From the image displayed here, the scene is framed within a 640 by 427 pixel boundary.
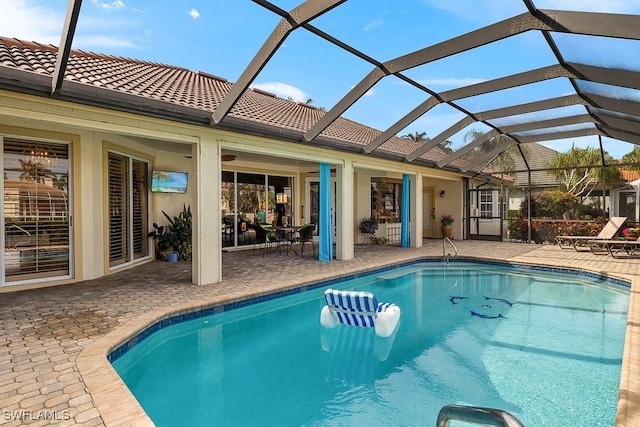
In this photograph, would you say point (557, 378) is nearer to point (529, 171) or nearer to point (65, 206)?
point (65, 206)

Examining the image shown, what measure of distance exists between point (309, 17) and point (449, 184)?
14999mm

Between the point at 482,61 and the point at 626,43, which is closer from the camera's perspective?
the point at 626,43

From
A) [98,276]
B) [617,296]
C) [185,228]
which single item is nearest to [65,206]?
[98,276]

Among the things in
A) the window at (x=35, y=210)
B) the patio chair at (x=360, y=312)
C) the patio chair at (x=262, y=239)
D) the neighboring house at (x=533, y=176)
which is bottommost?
the patio chair at (x=360, y=312)

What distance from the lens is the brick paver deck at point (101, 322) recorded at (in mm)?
3027

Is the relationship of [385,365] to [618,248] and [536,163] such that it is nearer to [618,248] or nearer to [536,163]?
[618,248]

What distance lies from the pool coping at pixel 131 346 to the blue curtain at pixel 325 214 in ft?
9.94

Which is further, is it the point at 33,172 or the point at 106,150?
the point at 106,150

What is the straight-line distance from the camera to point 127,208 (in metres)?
9.36

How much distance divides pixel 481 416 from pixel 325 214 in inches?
375

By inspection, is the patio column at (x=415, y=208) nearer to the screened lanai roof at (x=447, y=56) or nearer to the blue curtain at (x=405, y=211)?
the blue curtain at (x=405, y=211)

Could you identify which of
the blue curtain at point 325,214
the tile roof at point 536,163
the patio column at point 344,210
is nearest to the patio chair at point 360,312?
the blue curtain at point 325,214

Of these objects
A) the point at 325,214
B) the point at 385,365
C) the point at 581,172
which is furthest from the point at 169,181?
the point at 581,172

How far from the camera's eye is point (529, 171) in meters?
15.8
